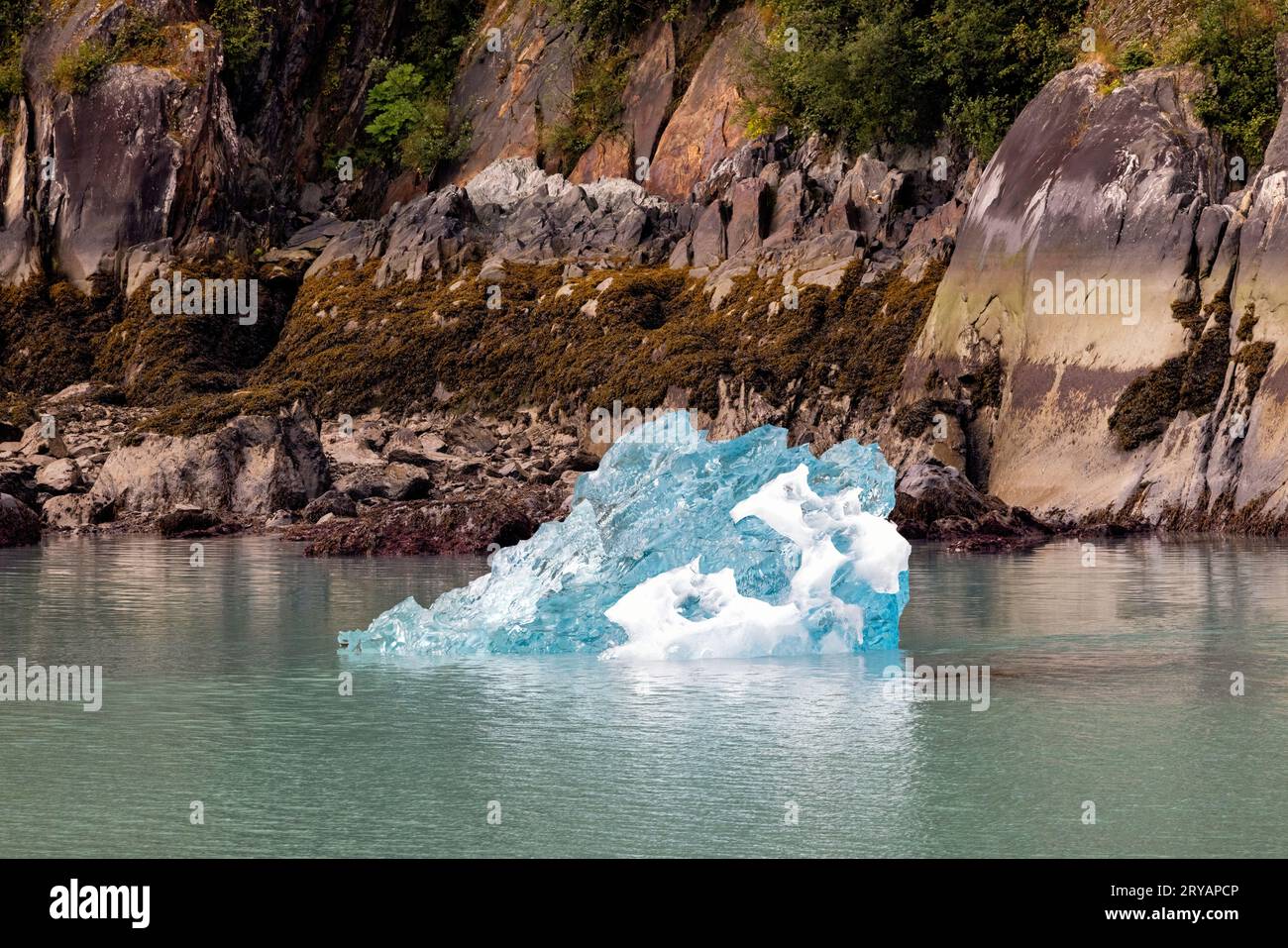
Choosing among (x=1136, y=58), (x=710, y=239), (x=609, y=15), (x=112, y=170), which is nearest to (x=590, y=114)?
(x=609, y=15)

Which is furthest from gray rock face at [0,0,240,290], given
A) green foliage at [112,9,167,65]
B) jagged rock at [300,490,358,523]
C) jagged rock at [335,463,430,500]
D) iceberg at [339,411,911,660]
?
iceberg at [339,411,911,660]

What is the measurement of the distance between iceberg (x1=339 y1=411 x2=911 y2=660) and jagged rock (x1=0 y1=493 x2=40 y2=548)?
20042 millimetres

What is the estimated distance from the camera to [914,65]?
1884 inches

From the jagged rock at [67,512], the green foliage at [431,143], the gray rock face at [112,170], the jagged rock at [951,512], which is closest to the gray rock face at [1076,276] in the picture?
the jagged rock at [951,512]

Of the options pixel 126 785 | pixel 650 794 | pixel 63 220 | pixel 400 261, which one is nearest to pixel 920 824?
pixel 650 794

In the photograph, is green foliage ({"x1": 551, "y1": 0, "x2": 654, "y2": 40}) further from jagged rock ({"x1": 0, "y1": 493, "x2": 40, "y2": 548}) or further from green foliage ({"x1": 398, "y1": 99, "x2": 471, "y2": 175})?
jagged rock ({"x1": 0, "y1": 493, "x2": 40, "y2": 548})

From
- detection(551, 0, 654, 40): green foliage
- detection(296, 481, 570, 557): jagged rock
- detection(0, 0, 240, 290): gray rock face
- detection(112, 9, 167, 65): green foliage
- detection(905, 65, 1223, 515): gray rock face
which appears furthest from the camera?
detection(551, 0, 654, 40): green foliage

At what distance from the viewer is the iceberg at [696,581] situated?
14070 millimetres

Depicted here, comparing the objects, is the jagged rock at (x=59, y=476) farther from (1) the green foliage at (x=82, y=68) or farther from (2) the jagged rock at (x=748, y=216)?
(1) the green foliage at (x=82, y=68)

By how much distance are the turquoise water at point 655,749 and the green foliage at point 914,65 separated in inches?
1226

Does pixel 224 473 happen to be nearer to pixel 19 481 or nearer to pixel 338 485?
pixel 338 485

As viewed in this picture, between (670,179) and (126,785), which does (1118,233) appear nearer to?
(670,179)

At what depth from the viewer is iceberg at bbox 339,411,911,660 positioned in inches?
554

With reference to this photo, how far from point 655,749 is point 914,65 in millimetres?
40934
